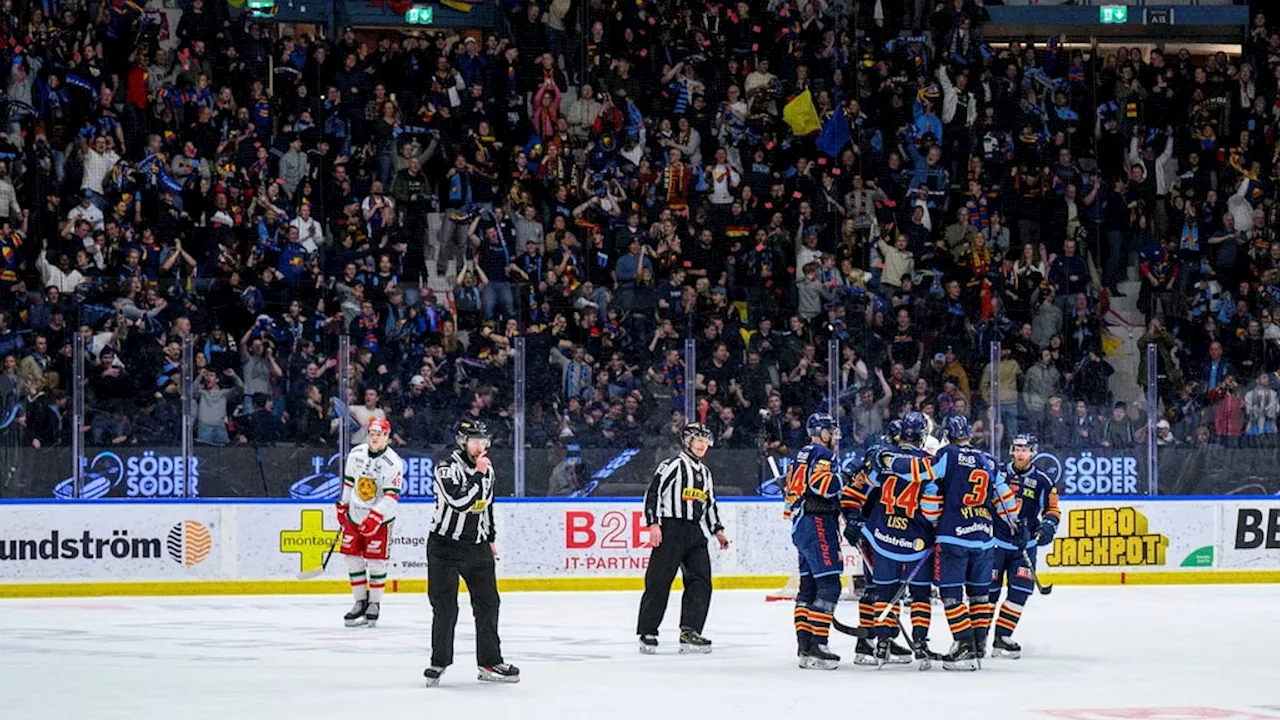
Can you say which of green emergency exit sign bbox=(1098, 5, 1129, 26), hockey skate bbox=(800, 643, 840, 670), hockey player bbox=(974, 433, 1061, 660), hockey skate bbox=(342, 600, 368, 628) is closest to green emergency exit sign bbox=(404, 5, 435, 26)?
green emergency exit sign bbox=(1098, 5, 1129, 26)

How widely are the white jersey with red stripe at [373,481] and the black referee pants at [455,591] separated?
3968 mm

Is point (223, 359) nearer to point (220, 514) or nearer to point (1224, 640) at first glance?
point (220, 514)

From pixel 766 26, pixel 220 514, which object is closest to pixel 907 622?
pixel 220 514

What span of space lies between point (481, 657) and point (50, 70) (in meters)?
13.3

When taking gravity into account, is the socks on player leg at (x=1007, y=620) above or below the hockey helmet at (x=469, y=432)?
below

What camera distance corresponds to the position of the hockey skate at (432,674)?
36.0 ft

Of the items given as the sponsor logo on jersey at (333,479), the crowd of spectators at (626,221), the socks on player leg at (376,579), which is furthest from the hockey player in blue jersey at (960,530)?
the sponsor logo on jersey at (333,479)

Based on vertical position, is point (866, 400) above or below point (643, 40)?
below

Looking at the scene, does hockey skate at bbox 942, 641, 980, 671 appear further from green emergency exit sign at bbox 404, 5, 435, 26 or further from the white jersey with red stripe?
green emergency exit sign at bbox 404, 5, 435, 26

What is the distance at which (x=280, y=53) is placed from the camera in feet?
76.5

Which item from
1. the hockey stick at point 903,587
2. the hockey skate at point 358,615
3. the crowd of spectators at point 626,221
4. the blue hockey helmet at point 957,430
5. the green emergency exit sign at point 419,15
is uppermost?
the green emergency exit sign at point 419,15

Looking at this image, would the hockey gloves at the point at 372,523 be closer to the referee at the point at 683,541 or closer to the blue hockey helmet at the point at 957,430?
the referee at the point at 683,541

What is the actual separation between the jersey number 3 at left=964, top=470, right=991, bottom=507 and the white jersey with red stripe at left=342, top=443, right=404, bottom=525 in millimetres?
4828

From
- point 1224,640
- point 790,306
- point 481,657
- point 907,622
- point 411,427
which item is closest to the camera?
point 481,657
